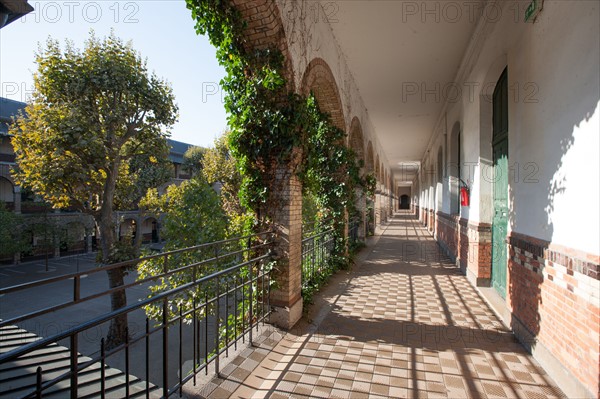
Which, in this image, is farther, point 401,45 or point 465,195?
A: point 465,195

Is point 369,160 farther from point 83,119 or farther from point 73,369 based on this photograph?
point 73,369

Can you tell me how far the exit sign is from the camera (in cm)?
291

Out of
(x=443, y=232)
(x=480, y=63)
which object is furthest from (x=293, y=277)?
(x=443, y=232)

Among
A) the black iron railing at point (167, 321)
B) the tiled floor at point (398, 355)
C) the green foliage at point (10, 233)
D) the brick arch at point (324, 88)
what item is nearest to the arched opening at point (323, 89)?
the brick arch at point (324, 88)

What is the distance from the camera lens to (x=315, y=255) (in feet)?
19.2

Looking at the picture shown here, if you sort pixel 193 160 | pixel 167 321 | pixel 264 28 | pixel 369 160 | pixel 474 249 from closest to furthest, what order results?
pixel 167 321 < pixel 264 28 < pixel 474 249 < pixel 369 160 < pixel 193 160

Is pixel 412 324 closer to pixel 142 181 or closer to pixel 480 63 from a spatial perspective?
pixel 480 63

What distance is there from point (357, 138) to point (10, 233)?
18.9m

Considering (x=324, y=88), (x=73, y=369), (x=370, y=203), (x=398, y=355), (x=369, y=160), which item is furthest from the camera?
(x=370, y=203)

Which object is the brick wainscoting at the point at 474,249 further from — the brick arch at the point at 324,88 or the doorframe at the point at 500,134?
the brick arch at the point at 324,88

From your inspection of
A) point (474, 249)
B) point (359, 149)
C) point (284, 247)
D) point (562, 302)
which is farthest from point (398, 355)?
point (359, 149)

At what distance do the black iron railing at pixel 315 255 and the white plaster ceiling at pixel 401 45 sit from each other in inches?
137

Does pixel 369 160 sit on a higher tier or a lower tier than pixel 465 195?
higher

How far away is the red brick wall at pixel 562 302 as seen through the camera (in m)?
2.09
